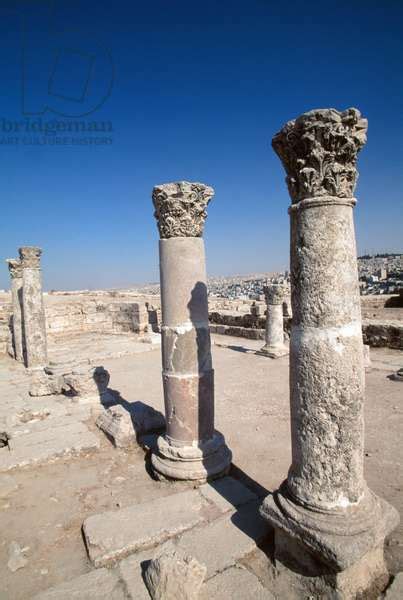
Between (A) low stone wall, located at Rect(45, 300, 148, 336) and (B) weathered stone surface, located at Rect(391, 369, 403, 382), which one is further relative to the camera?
(A) low stone wall, located at Rect(45, 300, 148, 336)

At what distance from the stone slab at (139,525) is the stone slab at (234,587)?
628mm

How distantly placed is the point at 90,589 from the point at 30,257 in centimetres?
902

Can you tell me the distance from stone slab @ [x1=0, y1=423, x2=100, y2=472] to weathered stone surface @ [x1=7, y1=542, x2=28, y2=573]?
1.56 metres

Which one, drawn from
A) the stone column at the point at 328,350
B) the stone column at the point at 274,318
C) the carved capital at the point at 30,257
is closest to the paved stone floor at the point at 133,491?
the stone column at the point at 328,350

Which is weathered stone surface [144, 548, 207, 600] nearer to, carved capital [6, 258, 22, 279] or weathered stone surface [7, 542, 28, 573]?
weathered stone surface [7, 542, 28, 573]

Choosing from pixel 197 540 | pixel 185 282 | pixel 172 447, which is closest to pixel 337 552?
pixel 197 540

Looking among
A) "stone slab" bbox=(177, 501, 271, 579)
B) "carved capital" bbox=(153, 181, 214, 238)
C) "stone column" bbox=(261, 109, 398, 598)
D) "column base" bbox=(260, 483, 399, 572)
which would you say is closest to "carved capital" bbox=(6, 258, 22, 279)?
"carved capital" bbox=(153, 181, 214, 238)

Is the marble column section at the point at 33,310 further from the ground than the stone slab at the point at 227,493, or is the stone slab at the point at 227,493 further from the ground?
the marble column section at the point at 33,310

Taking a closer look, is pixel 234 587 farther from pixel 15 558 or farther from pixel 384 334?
pixel 384 334

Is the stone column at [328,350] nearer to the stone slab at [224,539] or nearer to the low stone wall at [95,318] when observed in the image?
the stone slab at [224,539]

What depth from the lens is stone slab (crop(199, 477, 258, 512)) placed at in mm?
3436

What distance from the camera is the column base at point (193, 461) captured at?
390cm

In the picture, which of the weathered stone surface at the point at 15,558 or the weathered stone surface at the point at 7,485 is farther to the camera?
the weathered stone surface at the point at 7,485

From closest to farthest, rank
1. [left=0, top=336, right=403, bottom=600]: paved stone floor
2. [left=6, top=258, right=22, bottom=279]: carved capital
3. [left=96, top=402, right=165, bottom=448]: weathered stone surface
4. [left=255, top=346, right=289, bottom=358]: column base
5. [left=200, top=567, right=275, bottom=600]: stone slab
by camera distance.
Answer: [left=200, top=567, right=275, bottom=600]: stone slab → [left=0, top=336, right=403, bottom=600]: paved stone floor → [left=96, top=402, right=165, bottom=448]: weathered stone surface → [left=255, top=346, right=289, bottom=358]: column base → [left=6, top=258, right=22, bottom=279]: carved capital
